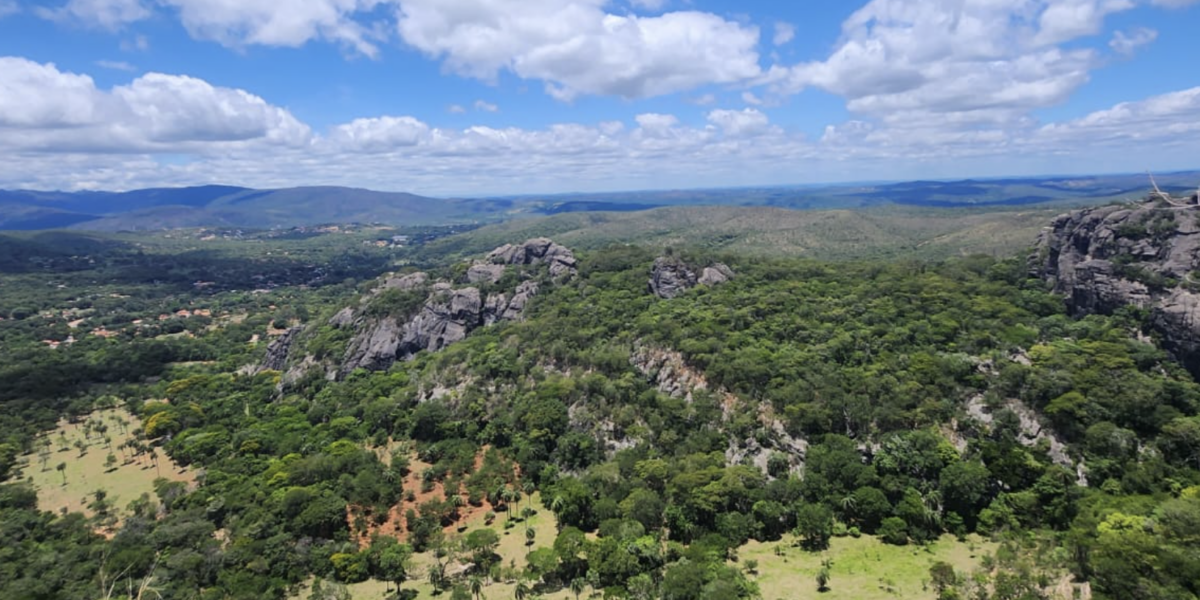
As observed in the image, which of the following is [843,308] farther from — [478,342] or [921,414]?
[478,342]

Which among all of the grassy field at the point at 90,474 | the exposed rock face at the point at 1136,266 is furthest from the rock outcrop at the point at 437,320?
the exposed rock face at the point at 1136,266

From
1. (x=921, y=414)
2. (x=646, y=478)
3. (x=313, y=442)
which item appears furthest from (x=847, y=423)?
(x=313, y=442)

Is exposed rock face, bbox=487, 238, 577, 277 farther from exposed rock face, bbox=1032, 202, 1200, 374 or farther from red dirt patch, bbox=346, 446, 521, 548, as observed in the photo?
exposed rock face, bbox=1032, 202, 1200, 374

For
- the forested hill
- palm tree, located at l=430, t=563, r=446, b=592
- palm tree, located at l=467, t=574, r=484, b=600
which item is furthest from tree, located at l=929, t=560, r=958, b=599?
palm tree, located at l=430, t=563, r=446, b=592

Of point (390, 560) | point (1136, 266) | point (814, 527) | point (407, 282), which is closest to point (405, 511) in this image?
point (390, 560)

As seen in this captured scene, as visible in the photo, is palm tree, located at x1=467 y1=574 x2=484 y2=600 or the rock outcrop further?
the rock outcrop

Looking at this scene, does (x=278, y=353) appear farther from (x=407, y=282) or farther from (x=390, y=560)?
(x=390, y=560)

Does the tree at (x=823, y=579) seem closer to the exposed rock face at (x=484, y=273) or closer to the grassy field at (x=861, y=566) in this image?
the grassy field at (x=861, y=566)
